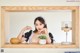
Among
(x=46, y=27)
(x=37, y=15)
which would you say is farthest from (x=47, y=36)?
(x=37, y=15)

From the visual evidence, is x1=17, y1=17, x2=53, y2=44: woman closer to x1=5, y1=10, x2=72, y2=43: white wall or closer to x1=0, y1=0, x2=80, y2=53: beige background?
x1=5, y1=10, x2=72, y2=43: white wall

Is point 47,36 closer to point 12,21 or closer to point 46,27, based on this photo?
point 46,27

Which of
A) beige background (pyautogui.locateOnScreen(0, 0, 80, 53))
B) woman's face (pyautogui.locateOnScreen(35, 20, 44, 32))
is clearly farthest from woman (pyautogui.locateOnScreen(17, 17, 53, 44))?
beige background (pyautogui.locateOnScreen(0, 0, 80, 53))

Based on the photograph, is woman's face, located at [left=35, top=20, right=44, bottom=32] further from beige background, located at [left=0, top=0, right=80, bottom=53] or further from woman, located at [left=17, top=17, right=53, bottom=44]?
beige background, located at [left=0, top=0, right=80, bottom=53]

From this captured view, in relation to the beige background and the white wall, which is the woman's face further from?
the beige background
